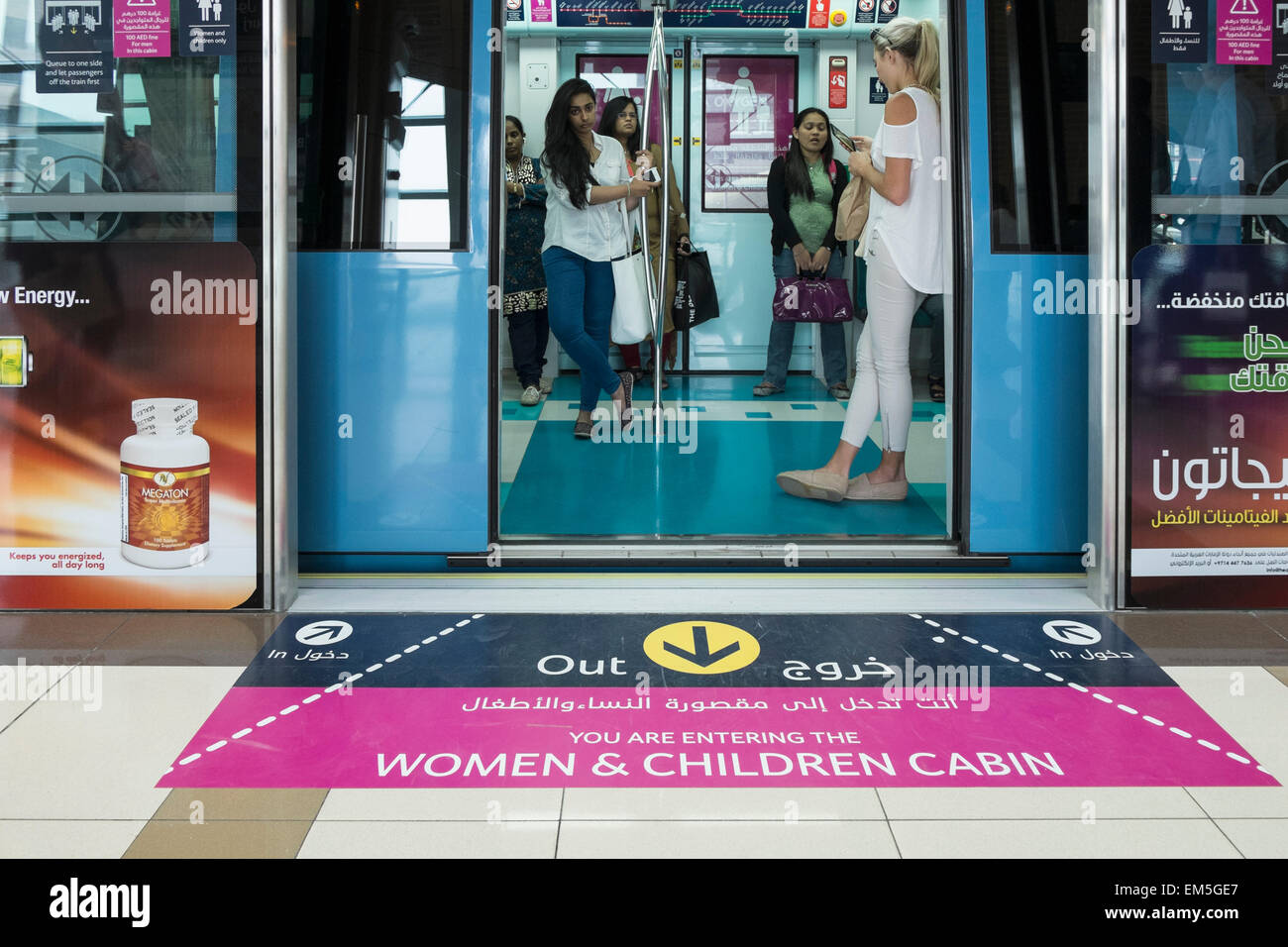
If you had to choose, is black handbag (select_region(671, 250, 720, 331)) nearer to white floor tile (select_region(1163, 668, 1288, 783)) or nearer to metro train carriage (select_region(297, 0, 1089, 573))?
metro train carriage (select_region(297, 0, 1089, 573))

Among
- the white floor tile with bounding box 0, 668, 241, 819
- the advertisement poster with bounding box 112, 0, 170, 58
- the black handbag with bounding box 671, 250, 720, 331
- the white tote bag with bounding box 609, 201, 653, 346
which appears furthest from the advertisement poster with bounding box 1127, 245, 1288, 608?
the black handbag with bounding box 671, 250, 720, 331

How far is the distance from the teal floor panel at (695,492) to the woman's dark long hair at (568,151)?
3.74 ft

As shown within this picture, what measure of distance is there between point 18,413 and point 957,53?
2.89m

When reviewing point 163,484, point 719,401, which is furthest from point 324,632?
point 719,401

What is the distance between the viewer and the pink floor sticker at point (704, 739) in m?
2.64

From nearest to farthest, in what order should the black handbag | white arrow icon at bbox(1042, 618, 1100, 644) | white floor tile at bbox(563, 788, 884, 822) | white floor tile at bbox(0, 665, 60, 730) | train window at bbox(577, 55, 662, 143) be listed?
white floor tile at bbox(563, 788, 884, 822), white floor tile at bbox(0, 665, 60, 730), white arrow icon at bbox(1042, 618, 1100, 644), the black handbag, train window at bbox(577, 55, 662, 143)

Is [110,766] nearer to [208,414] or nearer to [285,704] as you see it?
[285,704]

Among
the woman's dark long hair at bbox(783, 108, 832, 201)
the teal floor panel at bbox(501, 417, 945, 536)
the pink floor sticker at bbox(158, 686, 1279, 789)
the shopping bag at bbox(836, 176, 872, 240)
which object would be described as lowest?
the pink floor sticker at bbox(158, 686, 1279, 789)

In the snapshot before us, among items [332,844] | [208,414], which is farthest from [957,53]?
[332,844]

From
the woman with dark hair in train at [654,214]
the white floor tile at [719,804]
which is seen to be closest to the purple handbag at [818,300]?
the woman with dark hair in train at [654,214]

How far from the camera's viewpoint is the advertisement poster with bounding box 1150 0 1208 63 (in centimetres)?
364

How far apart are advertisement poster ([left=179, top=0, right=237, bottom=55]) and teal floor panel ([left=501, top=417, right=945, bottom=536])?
170 cm

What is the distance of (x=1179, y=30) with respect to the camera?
143 inches

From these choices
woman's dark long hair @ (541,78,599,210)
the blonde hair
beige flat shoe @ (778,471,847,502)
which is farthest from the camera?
woman's dark long hair @ (541,78,599,210)
